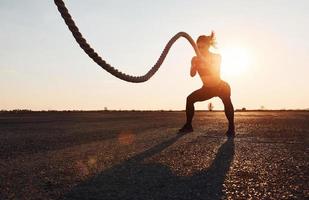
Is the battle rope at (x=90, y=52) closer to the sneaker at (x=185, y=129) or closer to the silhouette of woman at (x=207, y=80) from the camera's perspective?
the sneaker at (x=185, y=129)

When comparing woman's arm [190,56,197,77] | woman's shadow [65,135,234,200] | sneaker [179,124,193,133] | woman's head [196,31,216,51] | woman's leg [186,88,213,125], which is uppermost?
woman's head [196,31,216,51]

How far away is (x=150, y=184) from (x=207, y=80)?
698 centimetres

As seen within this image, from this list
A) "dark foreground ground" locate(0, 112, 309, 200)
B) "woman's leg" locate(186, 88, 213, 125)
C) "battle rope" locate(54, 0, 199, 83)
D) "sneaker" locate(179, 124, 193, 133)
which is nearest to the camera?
"dark foreground ground" locate(0, 112, 309, 200)

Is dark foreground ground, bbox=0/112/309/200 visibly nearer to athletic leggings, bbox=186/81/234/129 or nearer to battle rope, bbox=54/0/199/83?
battle rope, bbox=54/0/199/83

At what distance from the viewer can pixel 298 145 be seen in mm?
7895

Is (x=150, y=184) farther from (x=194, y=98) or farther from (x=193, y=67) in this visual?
(x=194, y=98)

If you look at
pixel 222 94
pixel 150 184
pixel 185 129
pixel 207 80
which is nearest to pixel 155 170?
pixel 150 184

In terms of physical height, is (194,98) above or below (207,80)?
below

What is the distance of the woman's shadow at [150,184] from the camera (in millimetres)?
3943

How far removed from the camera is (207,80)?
11211 mm

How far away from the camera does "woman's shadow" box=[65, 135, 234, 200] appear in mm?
3943

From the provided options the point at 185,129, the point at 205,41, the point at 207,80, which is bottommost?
the point at 185,129

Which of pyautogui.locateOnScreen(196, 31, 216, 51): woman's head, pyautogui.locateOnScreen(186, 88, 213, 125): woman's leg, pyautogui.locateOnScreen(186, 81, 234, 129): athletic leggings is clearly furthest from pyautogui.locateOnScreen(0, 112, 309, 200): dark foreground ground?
pyautogui.locateOnScreen(196, 31, 216, 51): woman's head

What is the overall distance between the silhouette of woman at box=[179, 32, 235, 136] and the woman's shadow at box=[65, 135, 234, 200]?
210 inches
